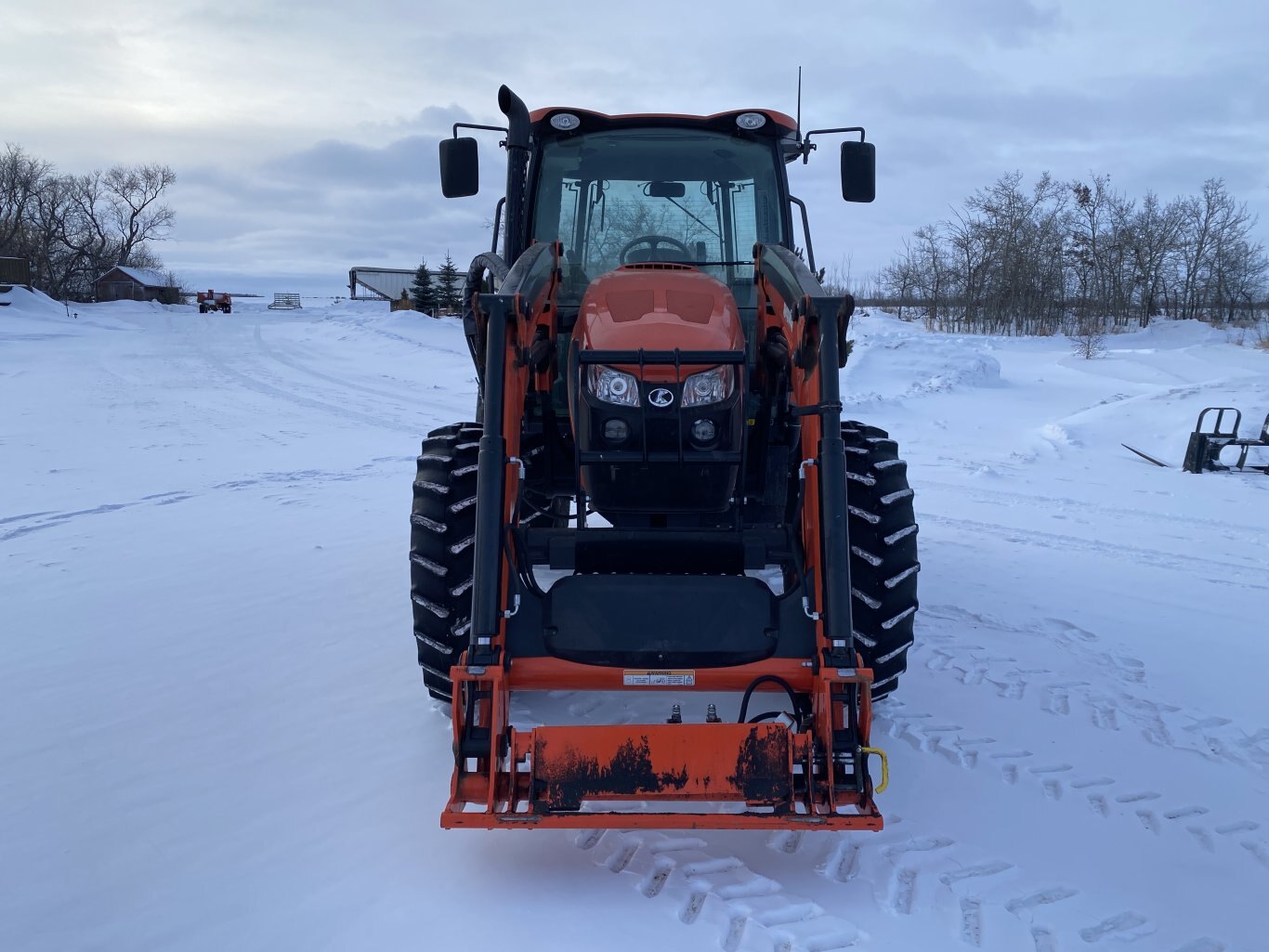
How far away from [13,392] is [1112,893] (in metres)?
15.2

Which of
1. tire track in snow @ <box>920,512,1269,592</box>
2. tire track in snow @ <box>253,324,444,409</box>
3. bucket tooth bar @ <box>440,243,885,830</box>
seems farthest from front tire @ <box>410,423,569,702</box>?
tire track in snow @ <box>253,324,444,409</box>

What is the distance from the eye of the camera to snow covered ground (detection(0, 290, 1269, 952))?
269 cm

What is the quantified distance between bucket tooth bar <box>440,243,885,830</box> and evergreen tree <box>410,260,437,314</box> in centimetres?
4278

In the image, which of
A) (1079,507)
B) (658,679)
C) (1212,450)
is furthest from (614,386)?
(1212,450)

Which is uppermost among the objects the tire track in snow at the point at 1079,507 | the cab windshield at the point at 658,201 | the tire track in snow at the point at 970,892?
the cab windshield at the point at 658,201

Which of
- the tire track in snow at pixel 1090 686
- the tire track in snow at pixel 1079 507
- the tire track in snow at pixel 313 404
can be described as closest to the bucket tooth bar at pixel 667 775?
the tire track in snow at pixel 1090 686

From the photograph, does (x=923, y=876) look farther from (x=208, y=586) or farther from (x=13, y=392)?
(x=13, y=392)

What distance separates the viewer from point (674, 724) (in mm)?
2906

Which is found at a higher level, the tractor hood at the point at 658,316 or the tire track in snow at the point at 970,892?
the tractor hood at the point at 658,316

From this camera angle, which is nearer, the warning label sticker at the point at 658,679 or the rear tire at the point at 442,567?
the warning label sticker at the point at 658,679

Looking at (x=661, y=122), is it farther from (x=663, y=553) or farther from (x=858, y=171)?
(x=663, y=553)

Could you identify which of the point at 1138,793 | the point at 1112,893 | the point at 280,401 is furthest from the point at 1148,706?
the point at 280,401

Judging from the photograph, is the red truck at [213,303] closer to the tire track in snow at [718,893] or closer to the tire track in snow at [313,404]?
the tire track in snow at [313,404]

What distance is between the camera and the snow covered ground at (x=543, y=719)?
106 inches
